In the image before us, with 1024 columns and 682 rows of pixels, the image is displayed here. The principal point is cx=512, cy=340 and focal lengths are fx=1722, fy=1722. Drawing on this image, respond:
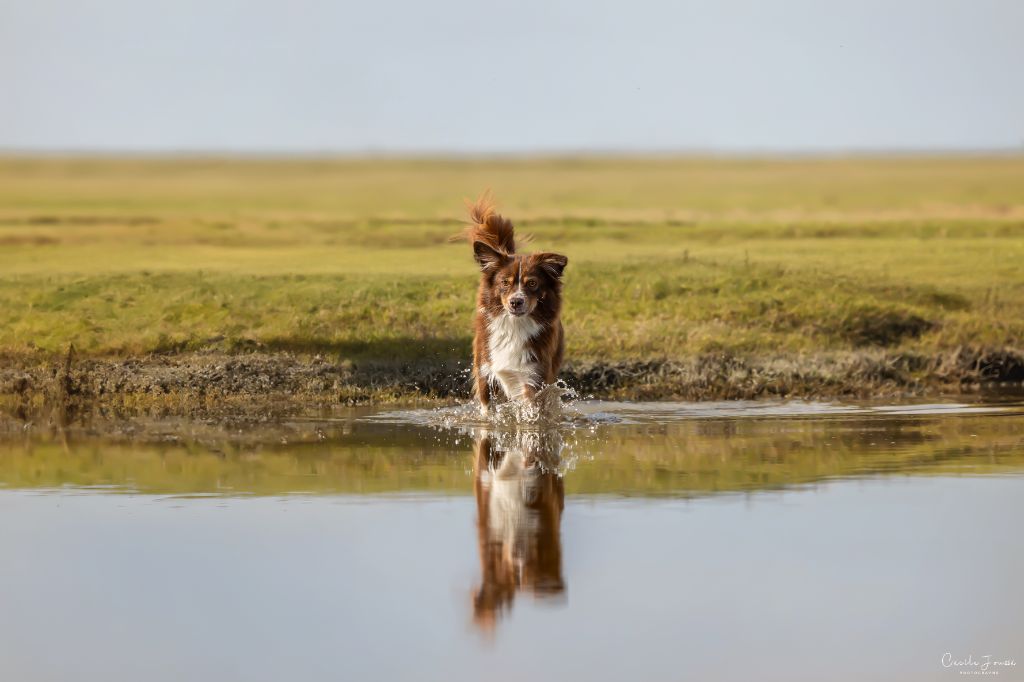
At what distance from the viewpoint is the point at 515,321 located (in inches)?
655

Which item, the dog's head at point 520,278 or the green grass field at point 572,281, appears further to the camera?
the green grass field at point 572,281

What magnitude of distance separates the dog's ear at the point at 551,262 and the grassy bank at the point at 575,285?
377 centimetres

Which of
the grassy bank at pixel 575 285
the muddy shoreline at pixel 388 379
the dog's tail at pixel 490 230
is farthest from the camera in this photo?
the grassy bank at pixel 575 285

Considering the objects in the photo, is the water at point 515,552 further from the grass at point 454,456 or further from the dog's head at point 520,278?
the dog's head at point 520,278

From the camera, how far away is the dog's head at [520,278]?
53.9 feet

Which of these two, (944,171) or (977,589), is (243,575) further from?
(944,171)

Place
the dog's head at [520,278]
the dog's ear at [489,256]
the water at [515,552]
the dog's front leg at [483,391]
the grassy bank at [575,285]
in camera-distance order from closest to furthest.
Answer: the water at [515,552]
the dog's head at [520,278]
the dog's ear at [489,256]
the dog's front leg at [483,391]
the grassy bank at [575,285]

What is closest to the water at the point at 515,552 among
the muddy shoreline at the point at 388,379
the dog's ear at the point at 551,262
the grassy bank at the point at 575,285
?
the dog's ear at the point at 551,262

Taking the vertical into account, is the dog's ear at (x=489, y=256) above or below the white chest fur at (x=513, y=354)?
above

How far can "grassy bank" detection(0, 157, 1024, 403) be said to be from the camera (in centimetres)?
2164

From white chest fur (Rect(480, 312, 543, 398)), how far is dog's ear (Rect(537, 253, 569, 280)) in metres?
0.50

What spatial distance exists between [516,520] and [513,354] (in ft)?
16.9

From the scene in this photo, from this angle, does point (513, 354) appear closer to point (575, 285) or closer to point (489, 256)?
point (489, 256)

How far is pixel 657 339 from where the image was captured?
21.8 metres
